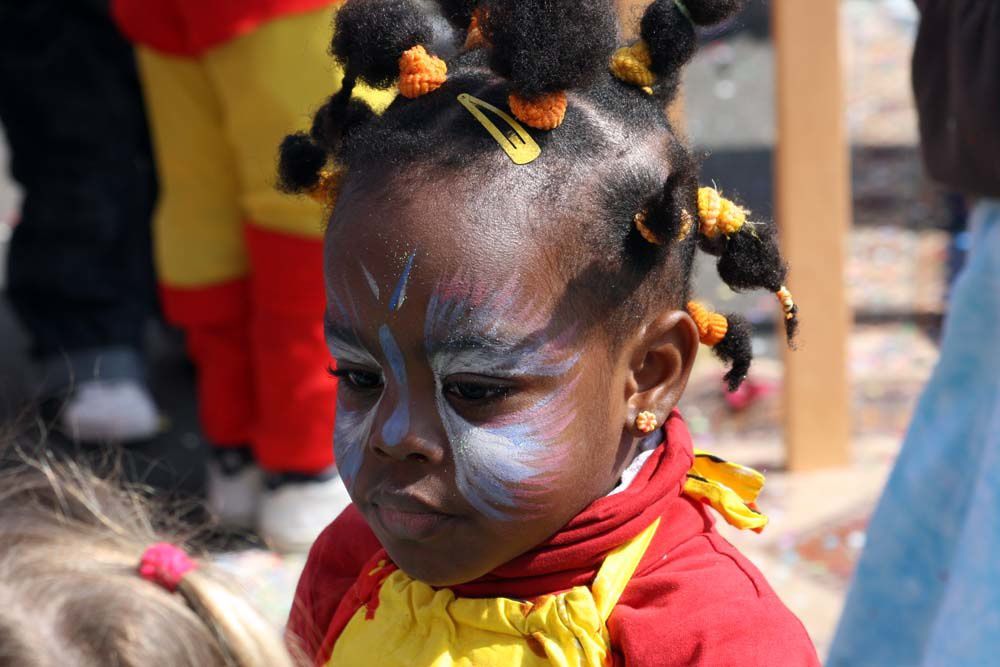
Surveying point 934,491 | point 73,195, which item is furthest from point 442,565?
point 73,195

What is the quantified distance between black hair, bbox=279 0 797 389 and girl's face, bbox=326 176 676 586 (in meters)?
0.06

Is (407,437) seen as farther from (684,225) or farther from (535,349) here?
(684,225)

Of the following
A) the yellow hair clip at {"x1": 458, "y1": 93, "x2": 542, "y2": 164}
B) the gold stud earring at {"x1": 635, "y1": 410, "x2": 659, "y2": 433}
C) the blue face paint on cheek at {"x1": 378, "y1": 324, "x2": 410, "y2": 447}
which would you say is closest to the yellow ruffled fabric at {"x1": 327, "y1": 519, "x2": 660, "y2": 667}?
the gold stud earring at {"x1": 635, "y1": 410, "x2": 659, "y2": 433}

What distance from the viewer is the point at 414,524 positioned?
57.5 inches

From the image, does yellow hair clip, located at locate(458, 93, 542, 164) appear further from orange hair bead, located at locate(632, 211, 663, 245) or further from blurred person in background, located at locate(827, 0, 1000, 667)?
blurred person in background, located at locate(827, 0, 1000, 667)

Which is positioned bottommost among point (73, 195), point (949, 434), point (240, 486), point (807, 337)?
point (807, 337)

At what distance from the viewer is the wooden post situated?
12.0ft

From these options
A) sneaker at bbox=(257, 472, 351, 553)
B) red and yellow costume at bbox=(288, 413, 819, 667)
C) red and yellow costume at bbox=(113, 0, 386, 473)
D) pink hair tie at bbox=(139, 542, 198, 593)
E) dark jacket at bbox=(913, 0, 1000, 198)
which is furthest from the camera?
sneaker at bbox=(257, 472, 351, 553)

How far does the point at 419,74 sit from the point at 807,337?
2514 millimetres

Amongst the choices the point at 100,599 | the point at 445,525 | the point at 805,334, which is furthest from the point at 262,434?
the point at 100,599

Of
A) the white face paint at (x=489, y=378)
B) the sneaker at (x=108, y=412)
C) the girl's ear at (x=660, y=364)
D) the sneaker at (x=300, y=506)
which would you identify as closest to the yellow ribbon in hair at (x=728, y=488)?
the girl's ear at (x=660, y=364)

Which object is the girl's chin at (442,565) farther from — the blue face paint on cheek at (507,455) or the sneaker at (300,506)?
the sneaker at (300,506)

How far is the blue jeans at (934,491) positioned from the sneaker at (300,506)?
1334mm

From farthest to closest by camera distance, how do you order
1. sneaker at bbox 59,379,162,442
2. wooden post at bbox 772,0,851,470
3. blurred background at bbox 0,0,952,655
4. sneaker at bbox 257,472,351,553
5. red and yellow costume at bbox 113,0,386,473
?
sneaker at bbox 59,379,162,442 → wooden post at bbox 772,0,851,470 → blurred background at bbox 0,0,952,655 → sneaker at bbox 257,472,351,553 → red and yellow costume at bbox 113,0,386,473
